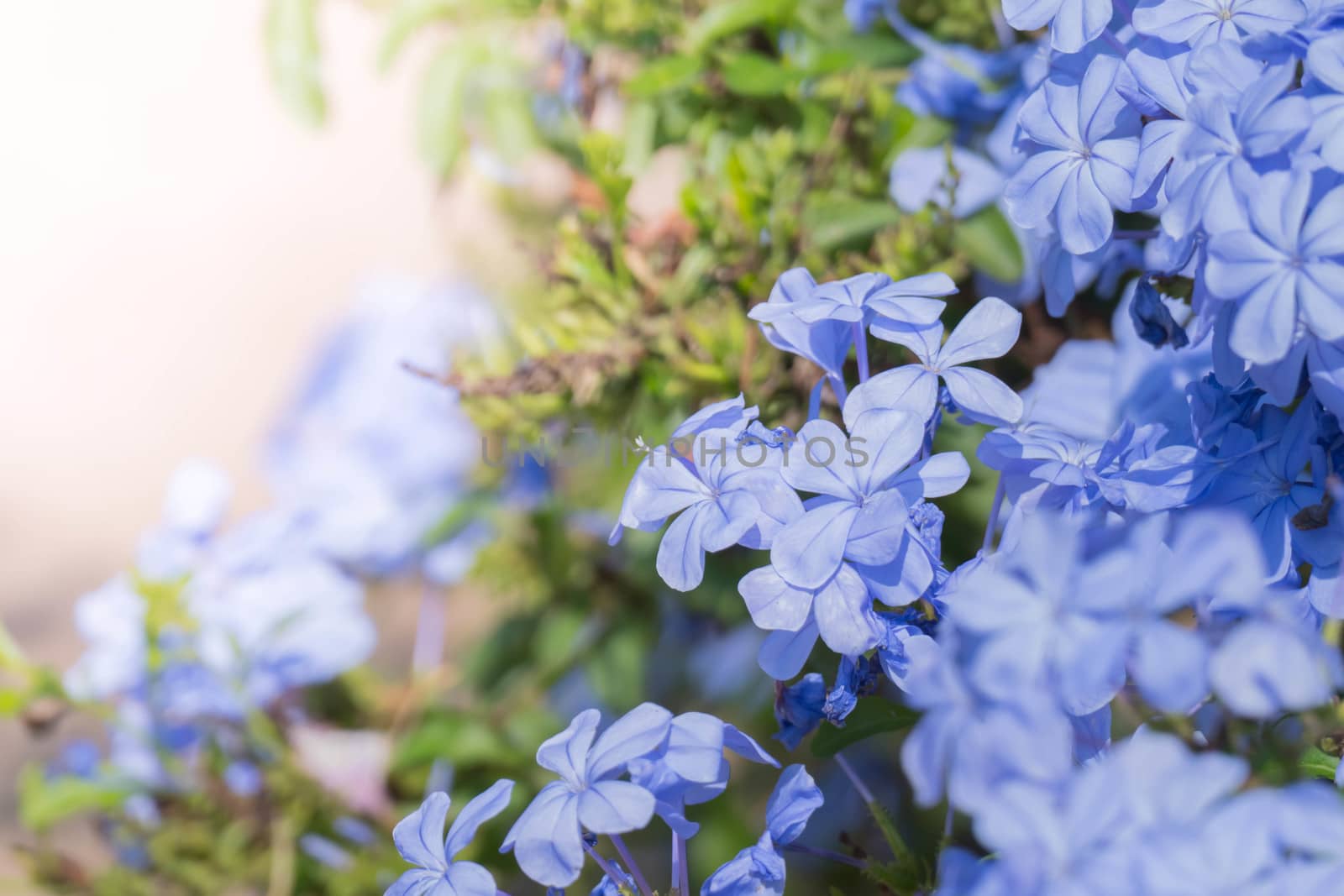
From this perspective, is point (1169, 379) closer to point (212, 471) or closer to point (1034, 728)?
point (1034, 728)

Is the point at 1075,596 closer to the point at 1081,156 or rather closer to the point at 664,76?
the point at 1081,156

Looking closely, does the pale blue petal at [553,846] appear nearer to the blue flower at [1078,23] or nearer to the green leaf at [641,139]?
the blue flower at [1078,23]

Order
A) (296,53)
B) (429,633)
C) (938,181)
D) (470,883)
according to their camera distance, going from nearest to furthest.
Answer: (470,883)
(938,181)
(296,53)
(429,633)

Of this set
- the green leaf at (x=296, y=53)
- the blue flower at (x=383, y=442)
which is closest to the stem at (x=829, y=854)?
the blue flower at (x=383, y=442)

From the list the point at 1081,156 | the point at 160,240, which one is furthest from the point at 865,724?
the point at 160,240

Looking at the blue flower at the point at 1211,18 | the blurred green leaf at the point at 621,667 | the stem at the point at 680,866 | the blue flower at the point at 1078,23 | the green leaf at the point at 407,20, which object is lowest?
the blurred green leaf at the point at 621,667
